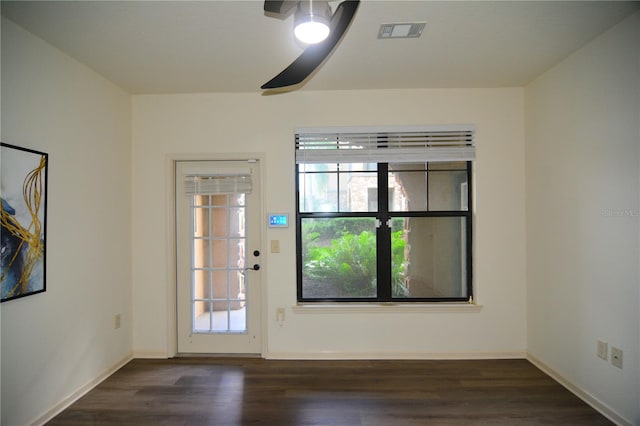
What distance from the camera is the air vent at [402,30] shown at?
216cm

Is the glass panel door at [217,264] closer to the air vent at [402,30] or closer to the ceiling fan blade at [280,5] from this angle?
the air vent at [402,30]

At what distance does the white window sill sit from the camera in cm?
321

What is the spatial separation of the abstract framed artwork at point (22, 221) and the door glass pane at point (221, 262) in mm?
1280

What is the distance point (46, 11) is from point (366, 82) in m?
2.39

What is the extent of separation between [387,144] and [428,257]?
125 centimetres

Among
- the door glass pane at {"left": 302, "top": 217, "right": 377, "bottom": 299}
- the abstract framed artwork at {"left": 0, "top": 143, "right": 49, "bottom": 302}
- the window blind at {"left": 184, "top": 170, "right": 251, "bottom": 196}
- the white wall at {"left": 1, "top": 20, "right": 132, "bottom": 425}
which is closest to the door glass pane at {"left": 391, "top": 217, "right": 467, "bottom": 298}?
the door glass pane at {"left": 302, "top": 217, "right": 377, "bottom": 299}

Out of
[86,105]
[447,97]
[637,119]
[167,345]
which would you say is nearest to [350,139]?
[447,97]

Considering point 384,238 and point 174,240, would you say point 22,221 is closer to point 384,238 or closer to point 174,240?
point 174,240

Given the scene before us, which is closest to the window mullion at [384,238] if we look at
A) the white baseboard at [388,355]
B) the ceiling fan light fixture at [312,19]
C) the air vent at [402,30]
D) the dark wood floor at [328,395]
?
the white baseboard at [388,355]

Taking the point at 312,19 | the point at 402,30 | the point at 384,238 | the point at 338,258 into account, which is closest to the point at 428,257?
the point at 384,238

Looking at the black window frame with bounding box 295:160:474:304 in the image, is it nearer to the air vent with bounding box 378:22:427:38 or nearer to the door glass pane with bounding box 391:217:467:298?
the door glass pane with bounding box 391:217:467:298

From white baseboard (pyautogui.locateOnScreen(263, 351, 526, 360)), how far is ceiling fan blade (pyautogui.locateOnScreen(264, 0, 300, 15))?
2928 millimetres

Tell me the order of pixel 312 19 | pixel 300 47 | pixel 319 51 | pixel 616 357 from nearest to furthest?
pixel 312 19, pixel 319 51, pixel 616 357, pixel 300 47

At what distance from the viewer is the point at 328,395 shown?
2.60 m
